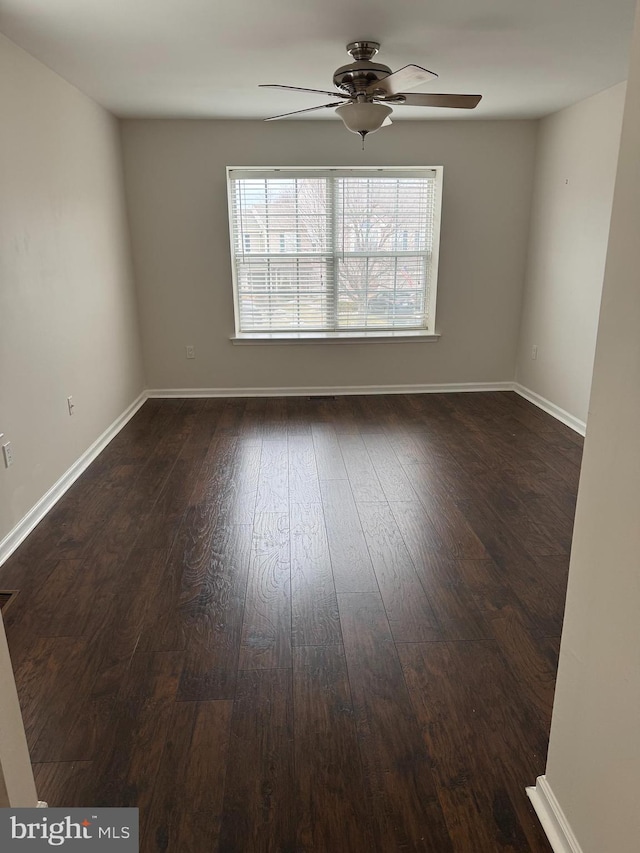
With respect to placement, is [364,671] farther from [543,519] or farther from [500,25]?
[500,25]

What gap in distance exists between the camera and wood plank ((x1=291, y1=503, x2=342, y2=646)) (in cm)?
217

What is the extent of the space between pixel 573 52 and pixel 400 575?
2.91 metres

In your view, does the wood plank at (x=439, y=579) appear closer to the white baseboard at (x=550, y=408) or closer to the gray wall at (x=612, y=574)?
the gray wall at (x=612, y=574)

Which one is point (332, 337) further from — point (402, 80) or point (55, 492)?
point (55, 492)

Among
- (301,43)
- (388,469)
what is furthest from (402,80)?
(388,469)

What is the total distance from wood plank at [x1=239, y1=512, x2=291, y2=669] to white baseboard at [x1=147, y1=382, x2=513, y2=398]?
2.49 metres

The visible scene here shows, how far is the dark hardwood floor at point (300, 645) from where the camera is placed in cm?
151

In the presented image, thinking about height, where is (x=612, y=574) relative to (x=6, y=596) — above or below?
above

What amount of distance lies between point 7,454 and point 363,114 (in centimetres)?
248

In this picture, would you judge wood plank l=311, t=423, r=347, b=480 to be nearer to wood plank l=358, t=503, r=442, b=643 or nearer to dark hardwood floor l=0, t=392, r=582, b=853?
dark hardwood floor l=0, t=392, r=582, b=853

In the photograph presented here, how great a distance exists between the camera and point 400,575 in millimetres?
2551

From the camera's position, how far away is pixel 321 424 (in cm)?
465

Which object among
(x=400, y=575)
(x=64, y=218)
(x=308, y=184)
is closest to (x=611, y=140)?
(x=308, y=184)

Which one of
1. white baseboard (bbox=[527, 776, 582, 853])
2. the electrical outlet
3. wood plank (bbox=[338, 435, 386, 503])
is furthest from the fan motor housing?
white baseboard (bbox=[527, 776, 582, 853])
